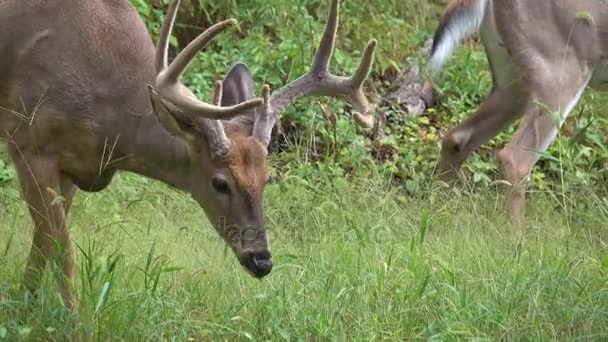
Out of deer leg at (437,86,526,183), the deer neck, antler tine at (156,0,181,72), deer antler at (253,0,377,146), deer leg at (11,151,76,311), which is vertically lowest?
deer leg at (437,86,526,183)

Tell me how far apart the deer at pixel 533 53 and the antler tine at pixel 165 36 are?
2.91m

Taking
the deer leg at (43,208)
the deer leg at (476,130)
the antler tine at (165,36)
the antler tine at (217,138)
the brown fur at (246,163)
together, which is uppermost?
the antler tine at (165,36)

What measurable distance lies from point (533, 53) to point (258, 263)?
10.1 feet

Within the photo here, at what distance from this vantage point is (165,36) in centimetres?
589

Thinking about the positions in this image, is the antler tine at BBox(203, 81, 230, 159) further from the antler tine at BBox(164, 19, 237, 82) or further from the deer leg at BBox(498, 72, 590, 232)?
the deer leg at BBox(498, 72, 590, 232)

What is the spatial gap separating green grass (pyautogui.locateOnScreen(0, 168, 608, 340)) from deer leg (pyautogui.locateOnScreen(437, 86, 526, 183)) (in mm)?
1014

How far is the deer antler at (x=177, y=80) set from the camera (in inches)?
225

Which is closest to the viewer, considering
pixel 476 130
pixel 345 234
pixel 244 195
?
pixel 244 195

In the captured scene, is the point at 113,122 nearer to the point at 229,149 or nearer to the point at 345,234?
the point at 229,149

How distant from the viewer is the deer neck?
20.6 feet

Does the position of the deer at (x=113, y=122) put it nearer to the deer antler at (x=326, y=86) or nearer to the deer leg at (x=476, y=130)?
the deer antler at (x=326, y=86)

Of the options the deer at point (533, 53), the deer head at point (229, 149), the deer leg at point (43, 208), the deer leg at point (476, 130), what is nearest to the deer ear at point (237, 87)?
the deer head at point (229, 149)

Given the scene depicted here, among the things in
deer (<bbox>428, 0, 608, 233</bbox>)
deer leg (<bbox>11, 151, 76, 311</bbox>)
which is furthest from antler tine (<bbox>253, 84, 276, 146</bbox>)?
deer (<bbox>428, 0, 608, 233</bbox>)

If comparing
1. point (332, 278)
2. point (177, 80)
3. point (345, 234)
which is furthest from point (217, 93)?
point (345, 234)
